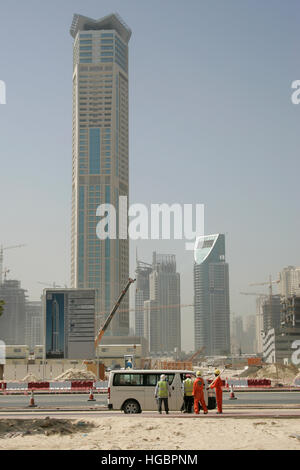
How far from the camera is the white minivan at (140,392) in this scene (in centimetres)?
2388

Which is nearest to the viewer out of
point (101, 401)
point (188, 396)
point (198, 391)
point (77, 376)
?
point (198, 391)

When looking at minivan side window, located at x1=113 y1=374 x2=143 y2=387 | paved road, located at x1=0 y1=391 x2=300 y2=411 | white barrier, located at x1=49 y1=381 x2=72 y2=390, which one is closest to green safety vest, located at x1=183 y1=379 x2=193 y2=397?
minivan side window, located at x1=113 y1=374 x2=143 y2=387

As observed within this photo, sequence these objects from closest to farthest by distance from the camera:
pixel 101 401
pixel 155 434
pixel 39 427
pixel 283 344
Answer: pixel 155 434 < pixel 39 427 < pixel 101 401 < pixel 283 344

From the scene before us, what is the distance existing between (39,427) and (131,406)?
6.41m

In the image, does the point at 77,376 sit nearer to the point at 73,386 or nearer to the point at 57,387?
the point at 57,387

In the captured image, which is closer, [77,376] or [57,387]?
[57,387]

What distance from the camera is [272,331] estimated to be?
186000mm

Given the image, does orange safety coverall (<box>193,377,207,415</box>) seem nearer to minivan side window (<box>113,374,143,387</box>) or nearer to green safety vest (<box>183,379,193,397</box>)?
green safety vest (<box>183,379,193,397</box>)

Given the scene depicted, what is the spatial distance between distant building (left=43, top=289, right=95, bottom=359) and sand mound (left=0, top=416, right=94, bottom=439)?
50292mm

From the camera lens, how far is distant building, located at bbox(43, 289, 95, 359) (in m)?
69.6

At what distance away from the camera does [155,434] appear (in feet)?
56.3

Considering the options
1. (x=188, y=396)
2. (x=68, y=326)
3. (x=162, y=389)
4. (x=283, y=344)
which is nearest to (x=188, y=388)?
(x=188, y=396)

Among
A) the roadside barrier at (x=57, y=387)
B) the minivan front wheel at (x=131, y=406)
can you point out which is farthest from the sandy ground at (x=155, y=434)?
the roadside barrier at (x=57, y=387)
